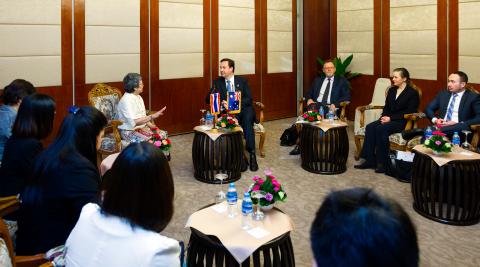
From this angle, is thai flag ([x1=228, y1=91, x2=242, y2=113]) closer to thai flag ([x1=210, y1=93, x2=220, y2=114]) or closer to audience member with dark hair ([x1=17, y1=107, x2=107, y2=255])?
thai flag ([x1=210, y1=93, x2=220, y2=114])

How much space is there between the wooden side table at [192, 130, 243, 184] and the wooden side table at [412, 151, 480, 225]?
6.17ft

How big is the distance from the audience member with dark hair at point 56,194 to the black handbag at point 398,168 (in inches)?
142

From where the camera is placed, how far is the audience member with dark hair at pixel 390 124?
16.6 feet

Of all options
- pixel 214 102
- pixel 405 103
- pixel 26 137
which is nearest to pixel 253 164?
pixel 214 102

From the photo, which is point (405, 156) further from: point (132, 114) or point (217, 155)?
point (132, 114)

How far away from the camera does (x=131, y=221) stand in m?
1.40

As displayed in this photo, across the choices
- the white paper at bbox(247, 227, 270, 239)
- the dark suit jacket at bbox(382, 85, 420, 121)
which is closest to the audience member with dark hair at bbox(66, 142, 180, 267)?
the white paper at bbox(247, 227, 270, 239)

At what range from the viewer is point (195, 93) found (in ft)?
23.7

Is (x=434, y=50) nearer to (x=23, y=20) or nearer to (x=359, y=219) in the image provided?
(x=23, y=20)

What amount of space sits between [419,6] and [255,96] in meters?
3.17

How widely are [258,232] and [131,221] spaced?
1.03 m

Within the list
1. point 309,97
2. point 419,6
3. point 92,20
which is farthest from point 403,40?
point 92,20

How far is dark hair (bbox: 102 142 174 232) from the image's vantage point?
1.41 metres

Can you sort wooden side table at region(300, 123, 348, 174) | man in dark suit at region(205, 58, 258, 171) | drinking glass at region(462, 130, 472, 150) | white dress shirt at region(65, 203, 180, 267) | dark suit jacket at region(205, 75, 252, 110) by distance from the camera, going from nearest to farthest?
white dress shirt at region(65, 203, 180, 267), drinking glass at region(462, 130, 472, 150), wooden side table at region(300, 123, 348, 174), man in dark suit at region(205, 58, 258, 171), dark suit jacket at region(205, 75, 252, 110)
